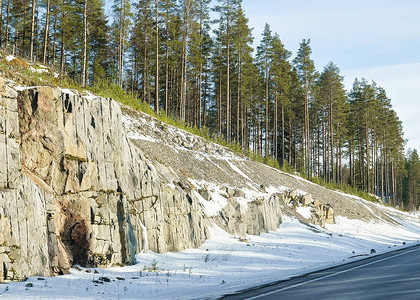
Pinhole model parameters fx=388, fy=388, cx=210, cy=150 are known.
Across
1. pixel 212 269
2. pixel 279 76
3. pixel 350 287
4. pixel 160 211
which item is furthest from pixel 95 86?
pixel 279 76

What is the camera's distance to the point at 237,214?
22281mm

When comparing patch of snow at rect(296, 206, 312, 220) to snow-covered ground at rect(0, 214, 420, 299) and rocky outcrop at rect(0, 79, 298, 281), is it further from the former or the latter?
rocky outcrop at rect(0, 79, 298, 281)

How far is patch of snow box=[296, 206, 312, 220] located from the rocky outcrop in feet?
43.6

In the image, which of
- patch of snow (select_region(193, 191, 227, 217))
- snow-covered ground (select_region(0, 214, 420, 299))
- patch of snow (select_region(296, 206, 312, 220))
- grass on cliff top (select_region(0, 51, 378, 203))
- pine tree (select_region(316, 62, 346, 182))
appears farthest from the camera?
pine tree (select_region(316, 62, 346, 182))

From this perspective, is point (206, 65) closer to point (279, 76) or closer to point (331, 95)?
point (279, 76)

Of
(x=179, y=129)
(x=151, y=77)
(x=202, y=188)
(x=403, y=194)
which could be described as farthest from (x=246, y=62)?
(x=403, y=194)

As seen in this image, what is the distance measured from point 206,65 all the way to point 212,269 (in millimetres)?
40937

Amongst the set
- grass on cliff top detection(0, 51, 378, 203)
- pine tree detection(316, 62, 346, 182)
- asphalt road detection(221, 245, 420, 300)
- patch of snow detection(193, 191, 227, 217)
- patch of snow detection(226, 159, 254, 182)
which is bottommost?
asphalt road detection(221, 245, 420, 300)

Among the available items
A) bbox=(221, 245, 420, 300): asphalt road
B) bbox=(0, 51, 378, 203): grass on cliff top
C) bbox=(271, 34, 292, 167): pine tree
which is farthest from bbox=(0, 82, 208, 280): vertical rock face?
bbox=(271, 34, 292, 167): pine tree

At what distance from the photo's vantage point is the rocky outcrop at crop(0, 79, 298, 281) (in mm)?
10406

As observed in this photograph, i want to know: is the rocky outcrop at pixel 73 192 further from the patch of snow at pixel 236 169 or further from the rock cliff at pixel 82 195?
the patch of snow at pixel 236 169

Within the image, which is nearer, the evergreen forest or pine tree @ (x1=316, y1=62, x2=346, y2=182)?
the evergreen forest

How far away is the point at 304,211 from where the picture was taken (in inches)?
1172

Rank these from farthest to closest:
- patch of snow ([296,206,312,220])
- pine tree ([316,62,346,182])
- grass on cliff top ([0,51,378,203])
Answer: pine tree ([316,62,346,182]) < patch of snow ([296,206,312,220]) < grass on cliff top ([0,51,378,203])
